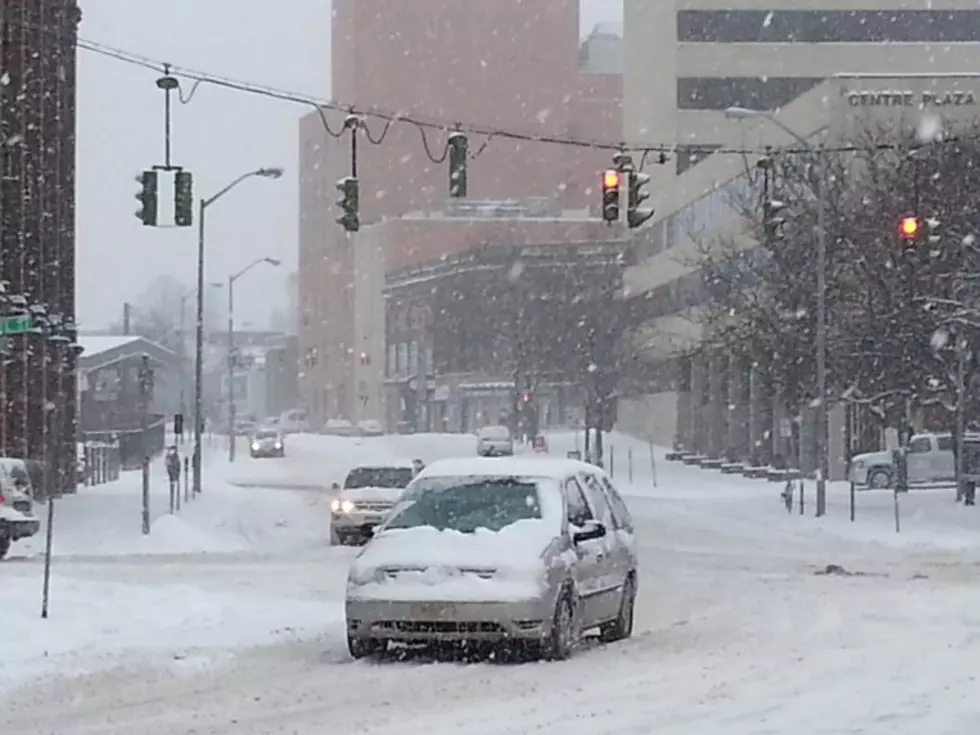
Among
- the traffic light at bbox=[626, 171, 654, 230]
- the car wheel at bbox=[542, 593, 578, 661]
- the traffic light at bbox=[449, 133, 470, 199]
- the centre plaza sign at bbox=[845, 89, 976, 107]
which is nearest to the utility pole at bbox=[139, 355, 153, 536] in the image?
the traffic light at bbox=[449, 133, 470, 199]

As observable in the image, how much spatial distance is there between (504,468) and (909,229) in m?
18.4

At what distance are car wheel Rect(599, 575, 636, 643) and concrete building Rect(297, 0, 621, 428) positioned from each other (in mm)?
114641

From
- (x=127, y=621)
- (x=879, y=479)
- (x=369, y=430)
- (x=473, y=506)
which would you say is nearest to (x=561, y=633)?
(x=473, y=506)

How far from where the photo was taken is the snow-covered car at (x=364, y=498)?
110 ft

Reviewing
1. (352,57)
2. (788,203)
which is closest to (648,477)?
(788,203)

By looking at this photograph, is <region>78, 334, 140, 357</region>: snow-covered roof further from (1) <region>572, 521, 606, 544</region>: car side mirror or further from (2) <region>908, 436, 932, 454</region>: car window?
(1) <region>572, 521, 606, 544</region>: car side mirror

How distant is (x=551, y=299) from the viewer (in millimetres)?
93188

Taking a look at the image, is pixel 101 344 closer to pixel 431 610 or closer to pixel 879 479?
pixel 879 479

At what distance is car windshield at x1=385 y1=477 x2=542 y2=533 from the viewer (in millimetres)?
15688

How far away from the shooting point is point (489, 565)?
1483 centimetres

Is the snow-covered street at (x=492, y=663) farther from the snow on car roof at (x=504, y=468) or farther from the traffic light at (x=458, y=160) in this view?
the traffic light at (x=458, y=160)

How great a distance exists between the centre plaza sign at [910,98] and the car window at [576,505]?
144ft

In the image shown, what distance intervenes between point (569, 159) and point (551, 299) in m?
55.6

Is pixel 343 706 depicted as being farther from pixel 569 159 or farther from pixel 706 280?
pixel 569 159
